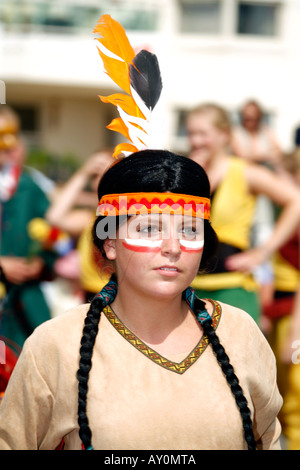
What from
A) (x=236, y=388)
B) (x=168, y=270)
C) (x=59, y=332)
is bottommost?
(x=236, y=388)

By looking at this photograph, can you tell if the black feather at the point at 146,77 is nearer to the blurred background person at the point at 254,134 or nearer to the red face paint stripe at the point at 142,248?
the red face paint stripe at the point at 142,248

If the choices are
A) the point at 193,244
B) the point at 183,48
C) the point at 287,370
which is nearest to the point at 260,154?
the point at 287,370

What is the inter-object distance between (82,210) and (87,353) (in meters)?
3.02

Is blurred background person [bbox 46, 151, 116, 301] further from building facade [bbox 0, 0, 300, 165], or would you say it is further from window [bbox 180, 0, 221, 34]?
window [bbox 180, 0, 221, 34]

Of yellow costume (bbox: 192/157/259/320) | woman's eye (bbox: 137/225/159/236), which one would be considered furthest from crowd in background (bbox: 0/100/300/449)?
woman's eye (bbox: 137/225/159/236)

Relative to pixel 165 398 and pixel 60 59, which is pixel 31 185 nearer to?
pixel 165 398

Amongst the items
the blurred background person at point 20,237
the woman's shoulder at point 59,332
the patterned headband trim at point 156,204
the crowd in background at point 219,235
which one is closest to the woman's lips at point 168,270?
the patterned headband trim at point 156,204

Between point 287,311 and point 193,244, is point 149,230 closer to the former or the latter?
point 193,244

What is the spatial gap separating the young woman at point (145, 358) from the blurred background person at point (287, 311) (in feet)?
6.01

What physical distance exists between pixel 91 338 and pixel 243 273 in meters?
1.90

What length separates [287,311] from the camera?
399 cm

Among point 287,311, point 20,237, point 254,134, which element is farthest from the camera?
point 254,134

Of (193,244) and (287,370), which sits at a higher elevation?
(193,244)

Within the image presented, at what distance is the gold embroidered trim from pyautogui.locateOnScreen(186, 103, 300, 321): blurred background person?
5.21 ft
